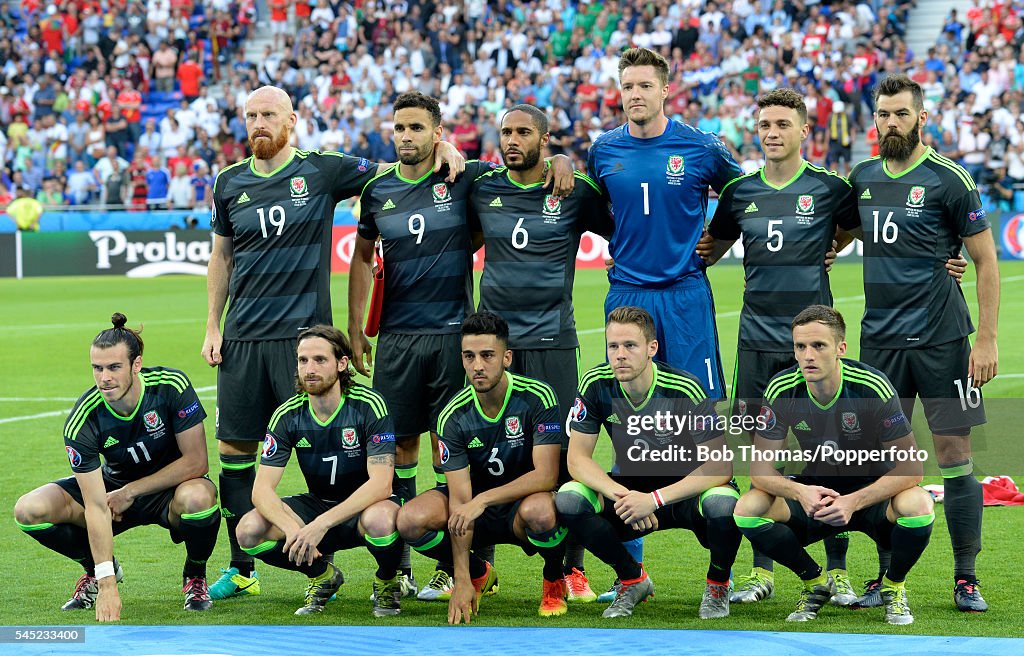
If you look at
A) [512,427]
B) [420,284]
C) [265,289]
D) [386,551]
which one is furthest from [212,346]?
[512,427]

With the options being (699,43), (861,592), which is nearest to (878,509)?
(861,592)

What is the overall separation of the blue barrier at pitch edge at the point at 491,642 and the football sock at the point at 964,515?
608 millimetres

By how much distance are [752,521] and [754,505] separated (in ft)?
0.22

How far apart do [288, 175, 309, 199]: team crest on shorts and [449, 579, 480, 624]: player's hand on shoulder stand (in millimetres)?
2041

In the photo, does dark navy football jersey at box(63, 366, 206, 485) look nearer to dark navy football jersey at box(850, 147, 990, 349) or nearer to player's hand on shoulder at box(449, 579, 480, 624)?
player's hand on shoulder at box(449, 579, 480, 624)

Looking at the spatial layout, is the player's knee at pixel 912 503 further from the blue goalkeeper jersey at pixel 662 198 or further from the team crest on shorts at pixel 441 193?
the team crest on shorts at pixel 441 193

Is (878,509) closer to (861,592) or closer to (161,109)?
(861,592)

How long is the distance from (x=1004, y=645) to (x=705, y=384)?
1938mm

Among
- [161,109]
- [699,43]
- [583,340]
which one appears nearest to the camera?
[583,340]

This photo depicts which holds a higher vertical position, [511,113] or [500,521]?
[511,113]

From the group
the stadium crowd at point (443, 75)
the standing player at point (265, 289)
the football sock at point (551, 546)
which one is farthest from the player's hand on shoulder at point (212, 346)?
the stadium crowd at point (443, 75)

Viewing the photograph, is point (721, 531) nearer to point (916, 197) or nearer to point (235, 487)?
point (916, 197)

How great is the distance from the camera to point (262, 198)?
6.79 m

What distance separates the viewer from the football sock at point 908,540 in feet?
18.8
